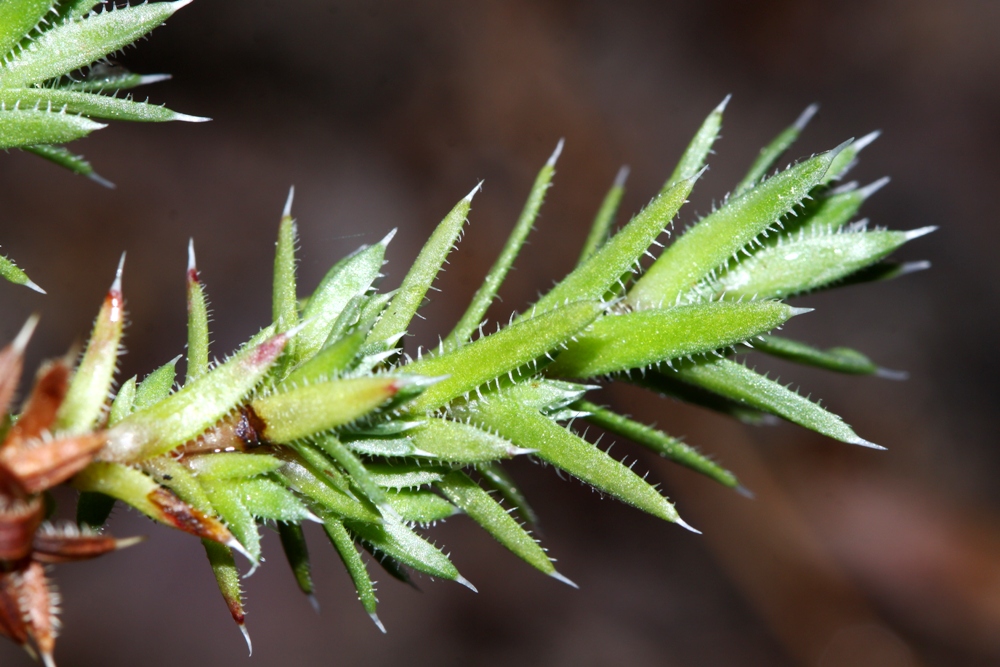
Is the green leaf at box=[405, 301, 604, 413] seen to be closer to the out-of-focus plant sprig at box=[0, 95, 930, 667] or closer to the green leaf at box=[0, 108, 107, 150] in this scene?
the out-of-focus plant sprig at box=[0, 95, 930, 667]

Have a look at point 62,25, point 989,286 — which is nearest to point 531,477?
point 989,286

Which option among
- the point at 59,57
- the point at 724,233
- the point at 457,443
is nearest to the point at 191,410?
the point at 457,443

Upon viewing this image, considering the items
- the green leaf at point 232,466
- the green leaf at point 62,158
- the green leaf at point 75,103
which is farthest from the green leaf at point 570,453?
the green leaf at point 62,158

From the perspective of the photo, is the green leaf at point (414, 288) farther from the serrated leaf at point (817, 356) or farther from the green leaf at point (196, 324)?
the serrated leaf at point (817, 356)

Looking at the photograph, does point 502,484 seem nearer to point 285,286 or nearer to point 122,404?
point 285,286

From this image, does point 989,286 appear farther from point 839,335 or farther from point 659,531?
point 659,531
